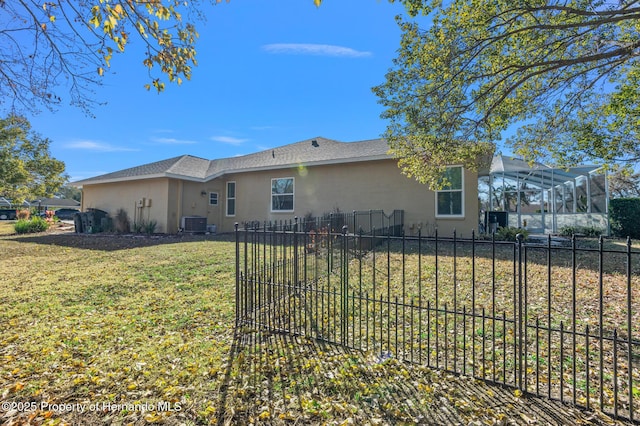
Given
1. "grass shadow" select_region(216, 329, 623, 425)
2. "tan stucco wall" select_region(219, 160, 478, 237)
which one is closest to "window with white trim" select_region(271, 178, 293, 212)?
"tan stucco wall" select_region(219, 160, 478, 237)

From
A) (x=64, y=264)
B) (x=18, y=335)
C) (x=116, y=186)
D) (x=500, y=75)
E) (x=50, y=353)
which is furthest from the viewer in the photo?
(x=116, y=186)

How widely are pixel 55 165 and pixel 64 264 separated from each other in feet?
62.2

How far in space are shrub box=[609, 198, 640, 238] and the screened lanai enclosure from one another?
1.12 ft

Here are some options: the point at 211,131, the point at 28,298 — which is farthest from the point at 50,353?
the point at 211,131

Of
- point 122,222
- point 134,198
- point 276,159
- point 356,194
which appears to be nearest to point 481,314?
point 356,194

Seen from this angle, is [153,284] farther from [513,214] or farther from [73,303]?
[513,214]

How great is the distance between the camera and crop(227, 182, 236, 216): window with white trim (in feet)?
51.4

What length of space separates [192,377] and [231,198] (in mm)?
13598

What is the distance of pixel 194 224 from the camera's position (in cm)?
1438

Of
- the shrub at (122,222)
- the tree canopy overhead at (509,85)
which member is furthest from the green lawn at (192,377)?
the shrub at (122,222)

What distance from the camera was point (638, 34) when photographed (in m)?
6.03

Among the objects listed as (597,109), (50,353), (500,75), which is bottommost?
(50,353)

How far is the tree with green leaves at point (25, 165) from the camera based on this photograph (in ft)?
58.2

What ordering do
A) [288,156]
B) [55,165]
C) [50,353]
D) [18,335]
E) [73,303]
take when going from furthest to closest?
[55,165]
[288,156]
[73,303]
[18,335]
[50,353]
